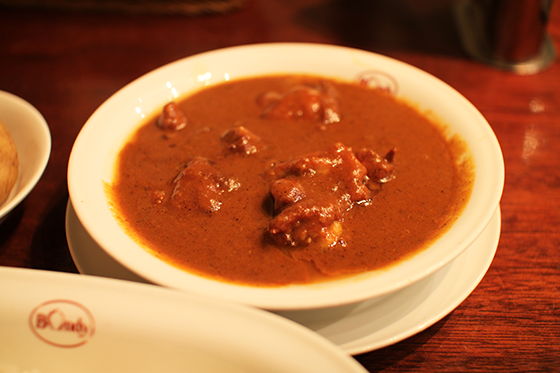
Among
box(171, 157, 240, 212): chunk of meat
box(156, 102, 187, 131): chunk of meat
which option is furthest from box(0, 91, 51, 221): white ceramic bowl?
box(171, 157, 240, 212): chunk of meat

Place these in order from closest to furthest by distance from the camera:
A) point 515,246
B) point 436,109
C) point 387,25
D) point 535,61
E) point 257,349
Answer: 1. point 257,349
2. point 515,246
3. point 436,109
4. point 535,61
5. point 387,25

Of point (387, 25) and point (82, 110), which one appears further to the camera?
point (387, 25)

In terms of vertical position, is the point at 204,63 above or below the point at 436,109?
above

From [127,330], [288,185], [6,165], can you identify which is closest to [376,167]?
[288,185]

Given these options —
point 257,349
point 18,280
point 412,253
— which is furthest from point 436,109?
point 18,280

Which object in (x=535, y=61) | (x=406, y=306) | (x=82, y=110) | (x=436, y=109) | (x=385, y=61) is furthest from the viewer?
(x=535, y=61)

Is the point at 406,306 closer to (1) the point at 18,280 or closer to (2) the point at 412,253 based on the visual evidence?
(2) the point at 412,253

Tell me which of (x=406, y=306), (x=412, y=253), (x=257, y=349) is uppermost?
(x=257, y=349)
